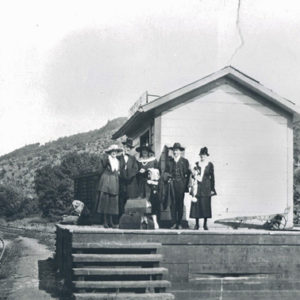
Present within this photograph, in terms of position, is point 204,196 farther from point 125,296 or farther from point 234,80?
point 234,80

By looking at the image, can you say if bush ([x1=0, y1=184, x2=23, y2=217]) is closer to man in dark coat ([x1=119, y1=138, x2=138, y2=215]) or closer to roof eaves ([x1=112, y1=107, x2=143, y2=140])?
roof eaves ([x1=112, y1=107, x2=143, y2=140])

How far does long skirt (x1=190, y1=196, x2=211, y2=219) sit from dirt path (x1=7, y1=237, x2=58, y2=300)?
3.28 m

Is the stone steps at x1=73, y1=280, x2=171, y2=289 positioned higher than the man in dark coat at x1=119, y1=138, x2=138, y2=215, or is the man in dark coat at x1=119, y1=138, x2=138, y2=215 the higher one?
the man in dark coat at x1=119, y1=138, x2=138, y2=215

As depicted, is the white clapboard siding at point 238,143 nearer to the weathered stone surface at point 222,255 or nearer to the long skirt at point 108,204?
the long skirt at point 108,204

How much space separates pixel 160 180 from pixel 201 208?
39.4 inches

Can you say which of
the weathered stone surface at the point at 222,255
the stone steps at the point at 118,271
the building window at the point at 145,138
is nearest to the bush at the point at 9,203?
the building window at the point at 145,138

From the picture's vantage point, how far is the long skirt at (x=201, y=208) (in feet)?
Answer: 35.6

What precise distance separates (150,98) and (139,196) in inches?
159

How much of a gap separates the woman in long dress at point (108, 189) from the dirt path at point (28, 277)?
186 cm

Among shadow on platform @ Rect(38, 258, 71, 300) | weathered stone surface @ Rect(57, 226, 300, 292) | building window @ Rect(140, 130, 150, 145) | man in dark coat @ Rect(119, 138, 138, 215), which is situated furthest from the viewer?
building window @ Rect(140, 130, 150, 145)

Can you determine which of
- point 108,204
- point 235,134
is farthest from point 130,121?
point 108,204

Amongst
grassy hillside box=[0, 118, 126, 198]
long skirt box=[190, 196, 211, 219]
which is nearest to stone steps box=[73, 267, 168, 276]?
long skirt box=[190, 196, 211, 219]

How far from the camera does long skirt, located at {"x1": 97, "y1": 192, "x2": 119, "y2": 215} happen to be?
34.7 feet

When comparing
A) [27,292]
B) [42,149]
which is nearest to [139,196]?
[27,292]
